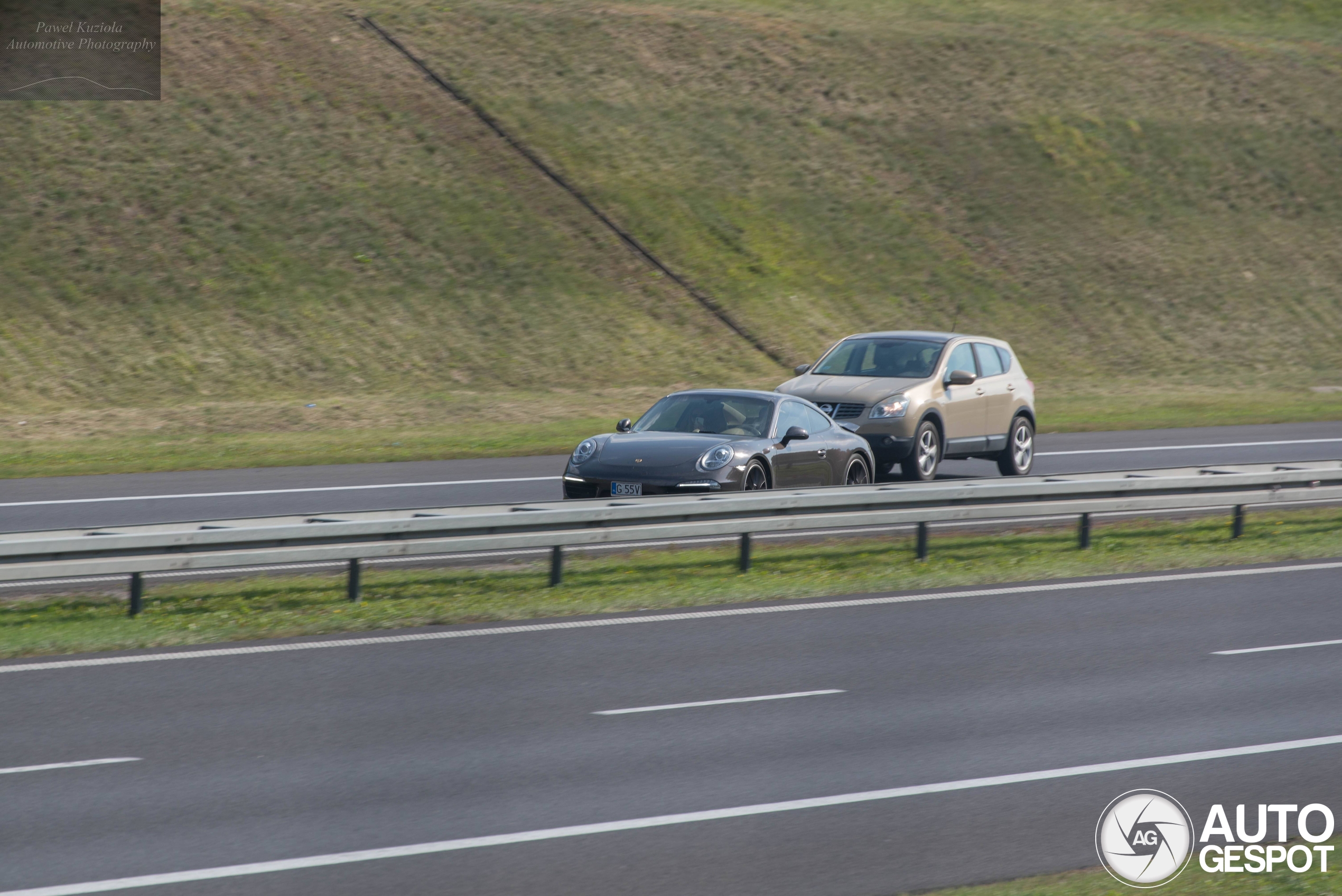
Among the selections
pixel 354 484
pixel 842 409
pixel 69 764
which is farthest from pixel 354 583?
pixel 842 409

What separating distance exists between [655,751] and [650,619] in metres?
3.69

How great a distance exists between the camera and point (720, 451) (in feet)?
48.3

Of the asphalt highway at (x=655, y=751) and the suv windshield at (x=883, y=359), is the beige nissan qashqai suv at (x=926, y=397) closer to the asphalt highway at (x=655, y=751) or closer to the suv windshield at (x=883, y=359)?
the suv windshield at (x=883, y=359)

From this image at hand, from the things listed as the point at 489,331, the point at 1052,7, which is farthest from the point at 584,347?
the point at 1052,7

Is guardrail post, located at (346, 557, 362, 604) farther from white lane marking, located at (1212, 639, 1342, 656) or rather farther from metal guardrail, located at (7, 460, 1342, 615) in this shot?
white lane marking, located at (1212, 639, 1342, 656)

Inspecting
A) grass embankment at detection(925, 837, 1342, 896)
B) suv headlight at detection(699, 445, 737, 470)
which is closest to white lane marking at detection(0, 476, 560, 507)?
suv headlight at detection(699, 445, 737, 470)

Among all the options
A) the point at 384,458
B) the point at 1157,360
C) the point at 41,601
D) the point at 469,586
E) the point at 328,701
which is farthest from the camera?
the point at 1157,360

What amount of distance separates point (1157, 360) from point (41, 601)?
33.8 metres

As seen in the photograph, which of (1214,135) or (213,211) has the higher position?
(1214,135)

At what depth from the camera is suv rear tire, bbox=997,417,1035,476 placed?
66.3ft

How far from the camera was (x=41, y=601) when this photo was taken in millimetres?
11641

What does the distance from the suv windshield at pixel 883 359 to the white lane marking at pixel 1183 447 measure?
4.53 metres

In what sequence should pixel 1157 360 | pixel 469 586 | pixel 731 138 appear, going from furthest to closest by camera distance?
pixel 731 138 < pixel 1157 360 < pixel 469 586

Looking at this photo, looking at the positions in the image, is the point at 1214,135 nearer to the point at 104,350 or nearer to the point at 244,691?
the point at 104,350
